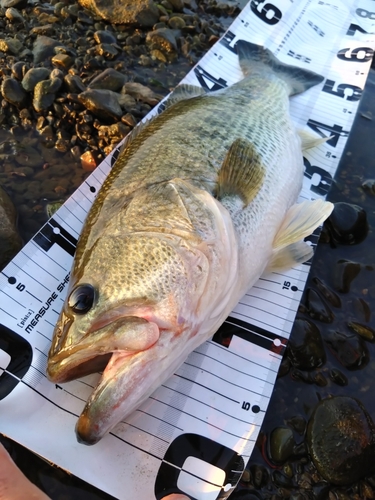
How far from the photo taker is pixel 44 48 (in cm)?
416

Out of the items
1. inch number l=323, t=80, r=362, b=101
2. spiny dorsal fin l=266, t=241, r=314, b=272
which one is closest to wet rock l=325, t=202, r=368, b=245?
spiny dorsal fin l=266, t=241, r=314, b=272

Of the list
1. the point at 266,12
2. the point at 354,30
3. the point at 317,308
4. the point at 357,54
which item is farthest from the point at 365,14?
the point at 317,308

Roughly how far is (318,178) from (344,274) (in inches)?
36.1

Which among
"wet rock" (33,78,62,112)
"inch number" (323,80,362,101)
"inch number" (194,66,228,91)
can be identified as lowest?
"wet rock" (33,78,62,112)

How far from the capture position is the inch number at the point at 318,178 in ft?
10.9

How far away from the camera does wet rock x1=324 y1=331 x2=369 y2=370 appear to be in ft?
8.28

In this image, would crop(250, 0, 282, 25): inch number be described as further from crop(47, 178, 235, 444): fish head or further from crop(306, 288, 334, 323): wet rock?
crop(47, 178, 235, 444): fish head

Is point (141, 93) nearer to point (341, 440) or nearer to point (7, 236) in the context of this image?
point (7, 236)

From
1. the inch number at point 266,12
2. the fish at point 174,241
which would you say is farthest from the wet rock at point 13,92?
the inch number at point 266,12

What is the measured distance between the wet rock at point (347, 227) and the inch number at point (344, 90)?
1.55m

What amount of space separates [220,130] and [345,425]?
1909 mm

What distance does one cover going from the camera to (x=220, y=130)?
266cm

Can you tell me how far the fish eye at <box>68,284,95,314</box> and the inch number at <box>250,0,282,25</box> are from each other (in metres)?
4.14

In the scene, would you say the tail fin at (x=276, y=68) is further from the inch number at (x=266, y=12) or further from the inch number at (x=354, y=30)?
the inch number at (x=354, y=30)
